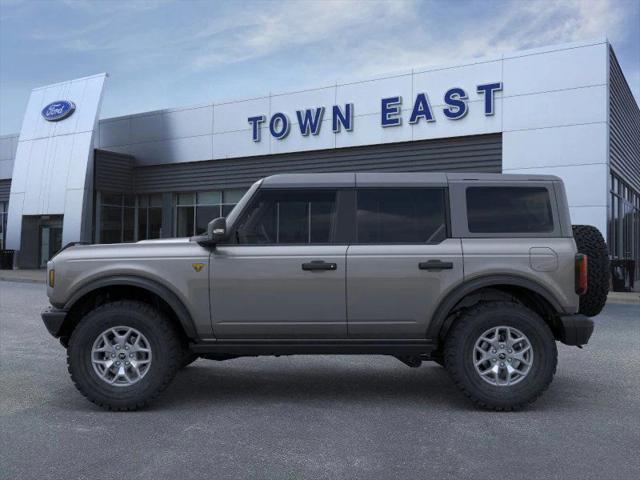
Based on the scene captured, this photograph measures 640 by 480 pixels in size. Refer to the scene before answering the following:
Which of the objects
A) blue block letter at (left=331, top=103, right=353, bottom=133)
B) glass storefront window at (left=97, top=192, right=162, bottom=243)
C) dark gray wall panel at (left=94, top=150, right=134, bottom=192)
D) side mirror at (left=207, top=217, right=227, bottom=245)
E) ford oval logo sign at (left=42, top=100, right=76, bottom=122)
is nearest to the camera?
side mirror at (left=207, top=217, right=227, bottom=245)

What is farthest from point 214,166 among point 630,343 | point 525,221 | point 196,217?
point 525,221

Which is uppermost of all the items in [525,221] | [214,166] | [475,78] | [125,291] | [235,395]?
[475,78]

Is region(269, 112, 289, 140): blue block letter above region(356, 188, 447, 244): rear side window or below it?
above

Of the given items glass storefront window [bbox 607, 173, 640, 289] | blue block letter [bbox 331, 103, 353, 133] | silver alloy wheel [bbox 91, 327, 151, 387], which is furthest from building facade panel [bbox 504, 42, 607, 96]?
silver alloy wheel [bbox 91, 327, 151, 387]

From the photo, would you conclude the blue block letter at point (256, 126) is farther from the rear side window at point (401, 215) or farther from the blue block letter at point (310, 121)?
the rear side window at point (401, 215)

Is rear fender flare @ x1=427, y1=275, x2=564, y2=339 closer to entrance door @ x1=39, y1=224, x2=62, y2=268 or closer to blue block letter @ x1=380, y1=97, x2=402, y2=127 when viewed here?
blue block letter @ x1=380, y1=97, x2=402, y2=127

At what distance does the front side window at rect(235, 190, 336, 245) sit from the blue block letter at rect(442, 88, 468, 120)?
15.0m

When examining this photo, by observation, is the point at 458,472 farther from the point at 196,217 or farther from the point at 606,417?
the point at 196,217

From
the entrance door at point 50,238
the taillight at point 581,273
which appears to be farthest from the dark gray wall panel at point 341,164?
the taillight at point 581,273

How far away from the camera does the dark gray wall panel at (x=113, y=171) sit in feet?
87.0

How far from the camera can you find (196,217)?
27031 mm

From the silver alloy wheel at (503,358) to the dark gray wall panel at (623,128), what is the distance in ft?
47.8

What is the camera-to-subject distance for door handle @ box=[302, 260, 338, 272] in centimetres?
514

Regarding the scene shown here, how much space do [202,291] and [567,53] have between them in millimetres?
15913
